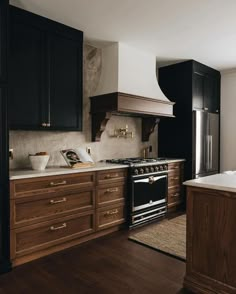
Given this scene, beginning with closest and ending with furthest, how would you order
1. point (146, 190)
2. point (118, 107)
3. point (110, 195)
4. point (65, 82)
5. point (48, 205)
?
point (48, 205)
point (65, 82)
point (110, 195)
point (118, 107)
point (146, 190)

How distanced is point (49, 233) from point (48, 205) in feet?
1.00

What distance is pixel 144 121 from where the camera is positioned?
4477mm

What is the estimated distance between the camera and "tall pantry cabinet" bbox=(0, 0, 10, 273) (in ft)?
7.31

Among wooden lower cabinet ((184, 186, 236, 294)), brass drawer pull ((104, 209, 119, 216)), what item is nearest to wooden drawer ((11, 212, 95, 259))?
brass drawer pull ((104, 209, 119, 216))

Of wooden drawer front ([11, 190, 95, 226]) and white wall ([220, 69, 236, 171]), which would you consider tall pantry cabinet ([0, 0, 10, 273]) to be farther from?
white wall ([220, 69, 236, 171])

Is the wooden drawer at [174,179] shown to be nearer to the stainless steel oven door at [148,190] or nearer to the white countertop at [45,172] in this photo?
the stainless steel oven door at [148,190]

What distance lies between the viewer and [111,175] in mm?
3201

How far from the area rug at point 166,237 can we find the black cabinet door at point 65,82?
164 centimetres

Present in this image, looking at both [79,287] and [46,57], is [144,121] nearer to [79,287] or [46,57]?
[46,57]

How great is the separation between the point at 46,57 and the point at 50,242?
6.90ft

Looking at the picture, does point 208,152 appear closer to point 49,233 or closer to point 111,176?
point 111,176

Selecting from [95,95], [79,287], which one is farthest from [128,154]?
[79,287]

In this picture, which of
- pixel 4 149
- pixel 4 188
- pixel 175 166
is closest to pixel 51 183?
pixel 4 188

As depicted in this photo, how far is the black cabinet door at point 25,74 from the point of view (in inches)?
103
